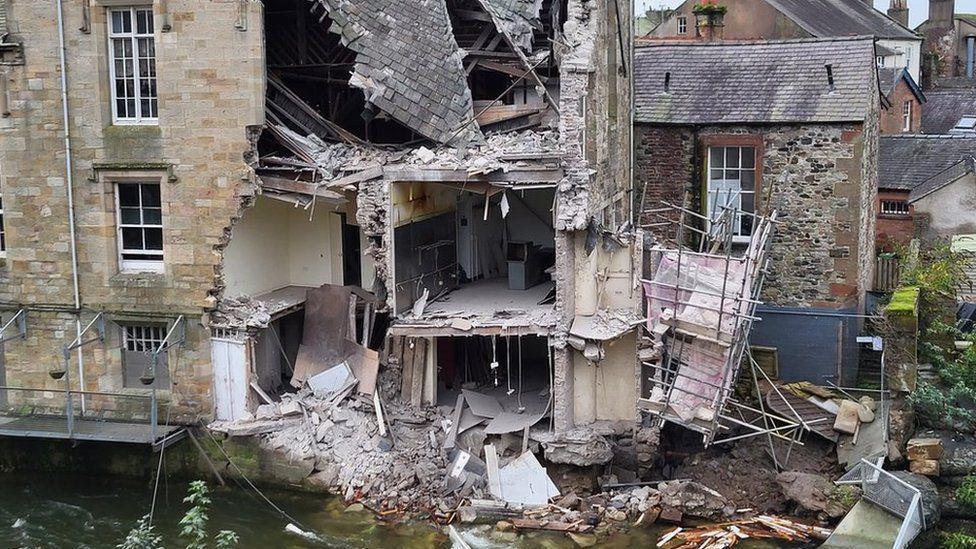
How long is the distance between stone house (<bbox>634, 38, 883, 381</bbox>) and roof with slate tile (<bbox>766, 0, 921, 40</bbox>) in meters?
10.9

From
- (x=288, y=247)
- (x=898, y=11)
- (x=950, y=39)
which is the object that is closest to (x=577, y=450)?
(x=288, y=247)

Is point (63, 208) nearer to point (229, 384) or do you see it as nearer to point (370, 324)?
point (229, 384)

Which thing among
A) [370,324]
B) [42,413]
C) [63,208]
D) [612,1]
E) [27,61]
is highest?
[612,1]

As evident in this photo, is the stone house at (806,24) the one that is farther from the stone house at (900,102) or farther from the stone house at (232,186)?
the stone house at (232,186)

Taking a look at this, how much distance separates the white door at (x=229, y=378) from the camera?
19516 millimetres

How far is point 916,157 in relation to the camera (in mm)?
28609

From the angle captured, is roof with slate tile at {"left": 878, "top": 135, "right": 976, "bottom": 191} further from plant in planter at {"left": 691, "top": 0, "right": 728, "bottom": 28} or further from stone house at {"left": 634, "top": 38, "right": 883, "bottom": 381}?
plant in planter at {"left": 691, "top": 0, "right": 728, "bottom": 28}

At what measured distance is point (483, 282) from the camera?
74.5ft

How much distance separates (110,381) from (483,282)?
7834 mm

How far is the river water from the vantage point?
1720 cm

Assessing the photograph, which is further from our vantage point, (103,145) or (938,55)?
(938,55)

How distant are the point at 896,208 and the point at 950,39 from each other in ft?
101

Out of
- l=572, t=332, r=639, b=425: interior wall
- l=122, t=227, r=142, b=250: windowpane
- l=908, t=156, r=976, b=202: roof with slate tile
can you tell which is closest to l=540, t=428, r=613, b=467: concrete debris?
l=572, t=332, r=639, b=425: interior wall

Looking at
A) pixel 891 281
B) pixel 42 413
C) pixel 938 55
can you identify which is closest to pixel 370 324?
pixel 42 413
